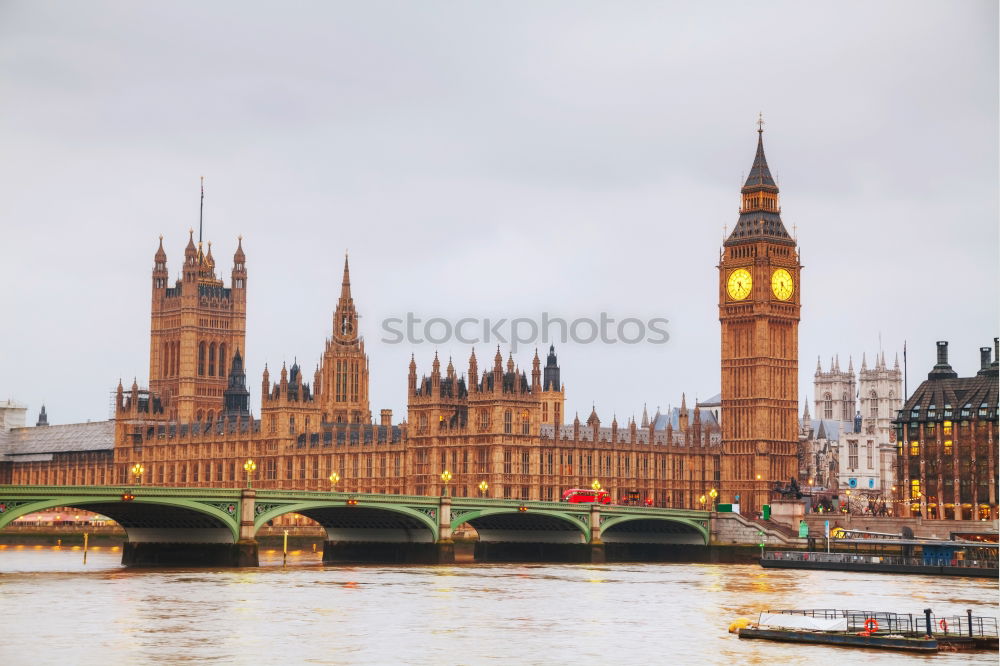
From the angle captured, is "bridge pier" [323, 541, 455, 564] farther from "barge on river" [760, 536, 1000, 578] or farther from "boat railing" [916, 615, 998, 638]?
"boat railing" [916, 615, 998, 638]

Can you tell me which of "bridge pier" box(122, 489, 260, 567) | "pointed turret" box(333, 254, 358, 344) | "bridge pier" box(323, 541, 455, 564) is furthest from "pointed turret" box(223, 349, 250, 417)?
"bridge pier" box(122, 489, 260, 567)

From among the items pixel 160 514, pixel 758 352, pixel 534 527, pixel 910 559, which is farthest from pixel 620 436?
pixel 160 514

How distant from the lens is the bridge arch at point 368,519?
98.8 metres

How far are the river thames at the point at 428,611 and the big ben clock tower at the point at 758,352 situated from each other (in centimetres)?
3835

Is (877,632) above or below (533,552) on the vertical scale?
below

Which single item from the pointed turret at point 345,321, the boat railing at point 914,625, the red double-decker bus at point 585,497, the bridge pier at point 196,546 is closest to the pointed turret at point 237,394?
the pointed turret at point 345,321

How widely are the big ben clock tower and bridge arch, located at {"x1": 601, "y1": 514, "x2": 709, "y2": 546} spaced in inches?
627

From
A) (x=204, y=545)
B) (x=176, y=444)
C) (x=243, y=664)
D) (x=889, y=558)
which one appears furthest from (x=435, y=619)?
(x=176, y=444)

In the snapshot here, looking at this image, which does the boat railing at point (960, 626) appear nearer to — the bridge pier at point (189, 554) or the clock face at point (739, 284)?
the bridge pier at point (189, 554)

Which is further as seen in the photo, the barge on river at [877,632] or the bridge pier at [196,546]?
the bridge pier at [196,546]

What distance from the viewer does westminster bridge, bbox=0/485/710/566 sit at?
295 ft

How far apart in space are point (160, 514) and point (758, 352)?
59.5 meters

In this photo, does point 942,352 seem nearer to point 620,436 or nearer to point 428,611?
point 620,436

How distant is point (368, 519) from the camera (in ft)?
355
